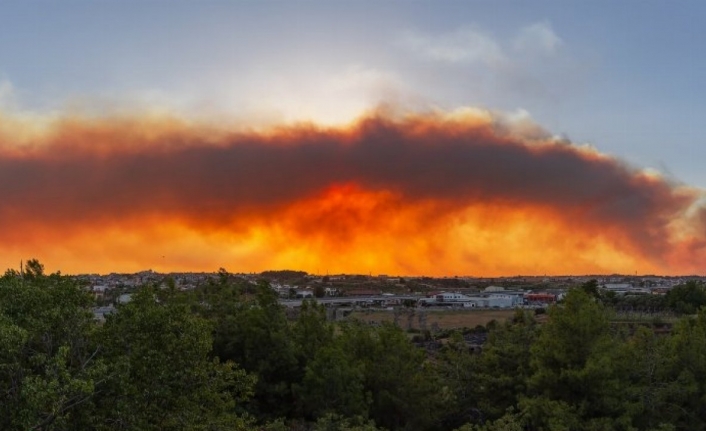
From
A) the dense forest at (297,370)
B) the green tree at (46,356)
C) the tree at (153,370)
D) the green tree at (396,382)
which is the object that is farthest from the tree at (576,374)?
the green tree at (46,356)

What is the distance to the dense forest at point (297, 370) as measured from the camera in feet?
64.5

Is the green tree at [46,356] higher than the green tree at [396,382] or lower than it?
higher

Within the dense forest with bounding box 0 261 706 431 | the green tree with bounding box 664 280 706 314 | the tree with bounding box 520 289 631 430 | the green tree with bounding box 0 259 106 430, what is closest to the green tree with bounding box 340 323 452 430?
the dense forest with bounding box 0 261 706 431

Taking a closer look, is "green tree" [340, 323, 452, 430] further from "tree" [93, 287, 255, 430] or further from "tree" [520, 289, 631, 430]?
"tree" [93, 287, 255, 430]

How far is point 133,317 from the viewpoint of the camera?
21.3m

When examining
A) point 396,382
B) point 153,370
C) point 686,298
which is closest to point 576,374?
point 396,382

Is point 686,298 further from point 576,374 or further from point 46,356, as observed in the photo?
point 46,356

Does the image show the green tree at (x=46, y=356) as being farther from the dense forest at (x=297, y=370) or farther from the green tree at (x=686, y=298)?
the green tree at (x=686, y=298)

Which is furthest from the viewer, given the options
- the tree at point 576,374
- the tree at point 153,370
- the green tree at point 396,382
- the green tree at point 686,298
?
the green tree at point 686,298

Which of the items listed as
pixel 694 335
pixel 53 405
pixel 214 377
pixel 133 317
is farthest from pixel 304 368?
pixel 694 335

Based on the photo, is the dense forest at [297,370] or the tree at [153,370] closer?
the dense forest at [297,370]

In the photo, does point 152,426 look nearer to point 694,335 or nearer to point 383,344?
point 383,344

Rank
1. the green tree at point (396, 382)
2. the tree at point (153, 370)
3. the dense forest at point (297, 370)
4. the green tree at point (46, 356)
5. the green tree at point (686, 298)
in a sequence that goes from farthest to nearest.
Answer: the green tree at point (686, 298), the green tree at point (396, 382), the tree at point (153, 370), the dense forest at point (297, 370), the green tree at point (46, 356)

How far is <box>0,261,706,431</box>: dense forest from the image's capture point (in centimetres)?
1967
